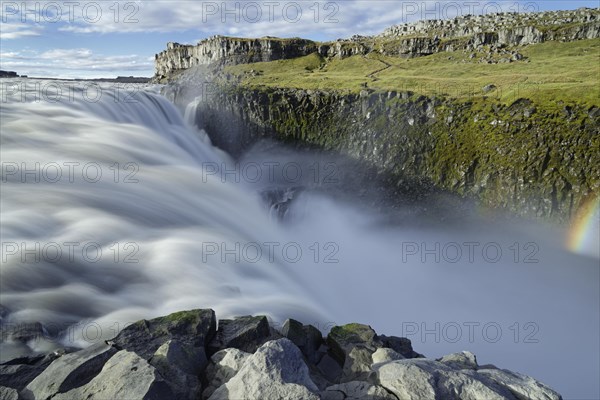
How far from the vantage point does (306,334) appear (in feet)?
45.1

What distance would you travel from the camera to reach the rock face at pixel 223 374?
29.0 feet

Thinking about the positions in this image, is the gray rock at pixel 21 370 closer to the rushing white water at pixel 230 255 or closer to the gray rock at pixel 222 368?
the rushing white water at pixel 230 255

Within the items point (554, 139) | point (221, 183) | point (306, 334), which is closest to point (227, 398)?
point (306, 334)

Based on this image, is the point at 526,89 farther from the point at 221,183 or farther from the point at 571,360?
the point at 221,183

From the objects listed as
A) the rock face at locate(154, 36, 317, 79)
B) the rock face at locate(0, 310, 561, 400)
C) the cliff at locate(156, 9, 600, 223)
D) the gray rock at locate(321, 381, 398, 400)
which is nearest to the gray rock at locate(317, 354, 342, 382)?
the rock face at locate(0, 310, 561, 400)

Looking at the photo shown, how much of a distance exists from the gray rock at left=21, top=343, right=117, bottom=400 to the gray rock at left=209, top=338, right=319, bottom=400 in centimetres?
338

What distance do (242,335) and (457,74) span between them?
287 ft

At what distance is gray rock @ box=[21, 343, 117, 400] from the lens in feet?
30.5

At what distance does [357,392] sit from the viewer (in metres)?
10.0

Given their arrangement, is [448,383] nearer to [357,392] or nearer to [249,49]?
[357,392]

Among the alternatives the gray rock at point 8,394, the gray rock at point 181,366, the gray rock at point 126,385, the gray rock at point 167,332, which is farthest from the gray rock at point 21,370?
the gray rock at point 181,366

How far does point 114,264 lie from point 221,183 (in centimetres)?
2396

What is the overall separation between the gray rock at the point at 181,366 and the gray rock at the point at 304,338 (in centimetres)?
322

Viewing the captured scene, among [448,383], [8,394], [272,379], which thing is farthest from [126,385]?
[448,383]
